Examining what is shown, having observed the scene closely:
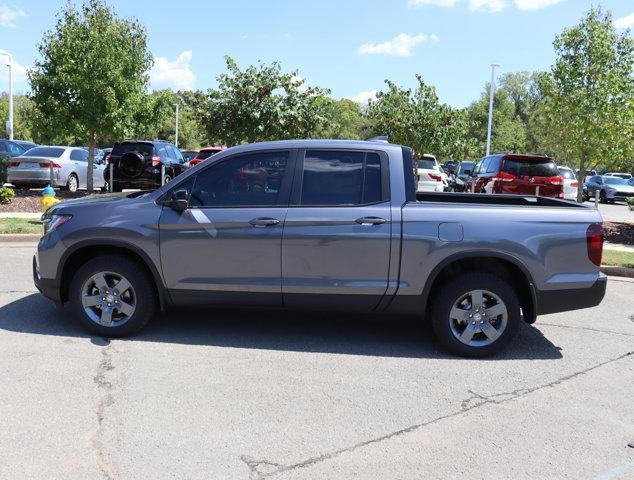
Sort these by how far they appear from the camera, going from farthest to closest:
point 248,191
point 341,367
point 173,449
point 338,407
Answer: point 248,191, point 341,367, point 338,407, point 173,449

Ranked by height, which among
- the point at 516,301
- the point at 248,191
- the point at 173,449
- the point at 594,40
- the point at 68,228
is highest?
the point at 594,40

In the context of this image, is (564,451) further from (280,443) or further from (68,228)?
(68,228)

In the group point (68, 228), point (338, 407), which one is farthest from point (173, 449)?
point (68, 228)

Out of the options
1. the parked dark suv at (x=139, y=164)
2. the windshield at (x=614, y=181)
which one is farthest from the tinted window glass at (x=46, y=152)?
the windshield at (x=614, y=181)

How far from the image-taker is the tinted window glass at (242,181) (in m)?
5.39

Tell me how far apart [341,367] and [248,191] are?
170cm

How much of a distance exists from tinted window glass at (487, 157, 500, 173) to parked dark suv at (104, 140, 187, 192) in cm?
873

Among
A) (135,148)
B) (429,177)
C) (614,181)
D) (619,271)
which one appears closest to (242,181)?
(619,271)

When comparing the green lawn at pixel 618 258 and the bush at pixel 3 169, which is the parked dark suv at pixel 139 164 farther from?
the green lawn at pixel 618 258

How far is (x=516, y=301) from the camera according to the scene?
521 cm

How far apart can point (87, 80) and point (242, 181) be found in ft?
45.4

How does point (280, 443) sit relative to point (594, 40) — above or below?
below

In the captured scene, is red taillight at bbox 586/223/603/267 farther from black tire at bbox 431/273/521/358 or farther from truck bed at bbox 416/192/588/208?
black tire at bbox 431/273/521/358

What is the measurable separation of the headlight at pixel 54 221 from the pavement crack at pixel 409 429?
3.13 m
